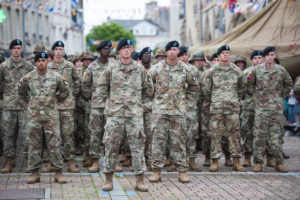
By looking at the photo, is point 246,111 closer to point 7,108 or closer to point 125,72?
point 125,72

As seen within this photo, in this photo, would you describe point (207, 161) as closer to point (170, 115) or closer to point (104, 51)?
point (170, 115)

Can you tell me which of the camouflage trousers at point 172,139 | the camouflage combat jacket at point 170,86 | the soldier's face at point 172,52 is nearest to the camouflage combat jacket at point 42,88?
the camouflage combat jacket at point 170,86

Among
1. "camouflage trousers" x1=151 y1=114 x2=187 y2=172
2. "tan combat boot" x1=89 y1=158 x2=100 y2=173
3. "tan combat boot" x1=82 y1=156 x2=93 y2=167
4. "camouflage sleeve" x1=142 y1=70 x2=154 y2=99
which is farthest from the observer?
"tan combat boot" x1=82 y1=156 x2=93 y2=167

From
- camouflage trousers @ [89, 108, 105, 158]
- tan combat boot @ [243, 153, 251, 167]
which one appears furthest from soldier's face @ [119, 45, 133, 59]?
tan combat boot @ [243, 153, 251, 167]

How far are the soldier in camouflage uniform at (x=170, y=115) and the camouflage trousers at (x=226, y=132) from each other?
130 centimetres

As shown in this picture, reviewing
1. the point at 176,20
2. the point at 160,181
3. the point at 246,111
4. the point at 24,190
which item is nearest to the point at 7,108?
the point at 24,190

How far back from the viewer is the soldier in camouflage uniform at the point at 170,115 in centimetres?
898

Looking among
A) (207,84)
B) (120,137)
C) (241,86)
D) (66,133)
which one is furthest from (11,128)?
(241,86)

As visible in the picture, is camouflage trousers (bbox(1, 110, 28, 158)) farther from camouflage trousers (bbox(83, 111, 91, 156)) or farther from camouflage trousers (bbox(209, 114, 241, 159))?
camouflage trousers (bbox(209, 114, 241, 159))

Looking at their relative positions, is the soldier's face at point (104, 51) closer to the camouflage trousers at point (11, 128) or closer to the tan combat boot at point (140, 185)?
the camouflage trousers at point (11, 128)

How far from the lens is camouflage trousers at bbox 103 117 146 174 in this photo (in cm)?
817

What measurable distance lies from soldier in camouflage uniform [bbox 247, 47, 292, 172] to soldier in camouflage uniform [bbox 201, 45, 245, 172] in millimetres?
353

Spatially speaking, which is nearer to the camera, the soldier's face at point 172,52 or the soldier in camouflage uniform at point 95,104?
the soldier's face at point 172,52

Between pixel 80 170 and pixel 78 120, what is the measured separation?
2062 mm
